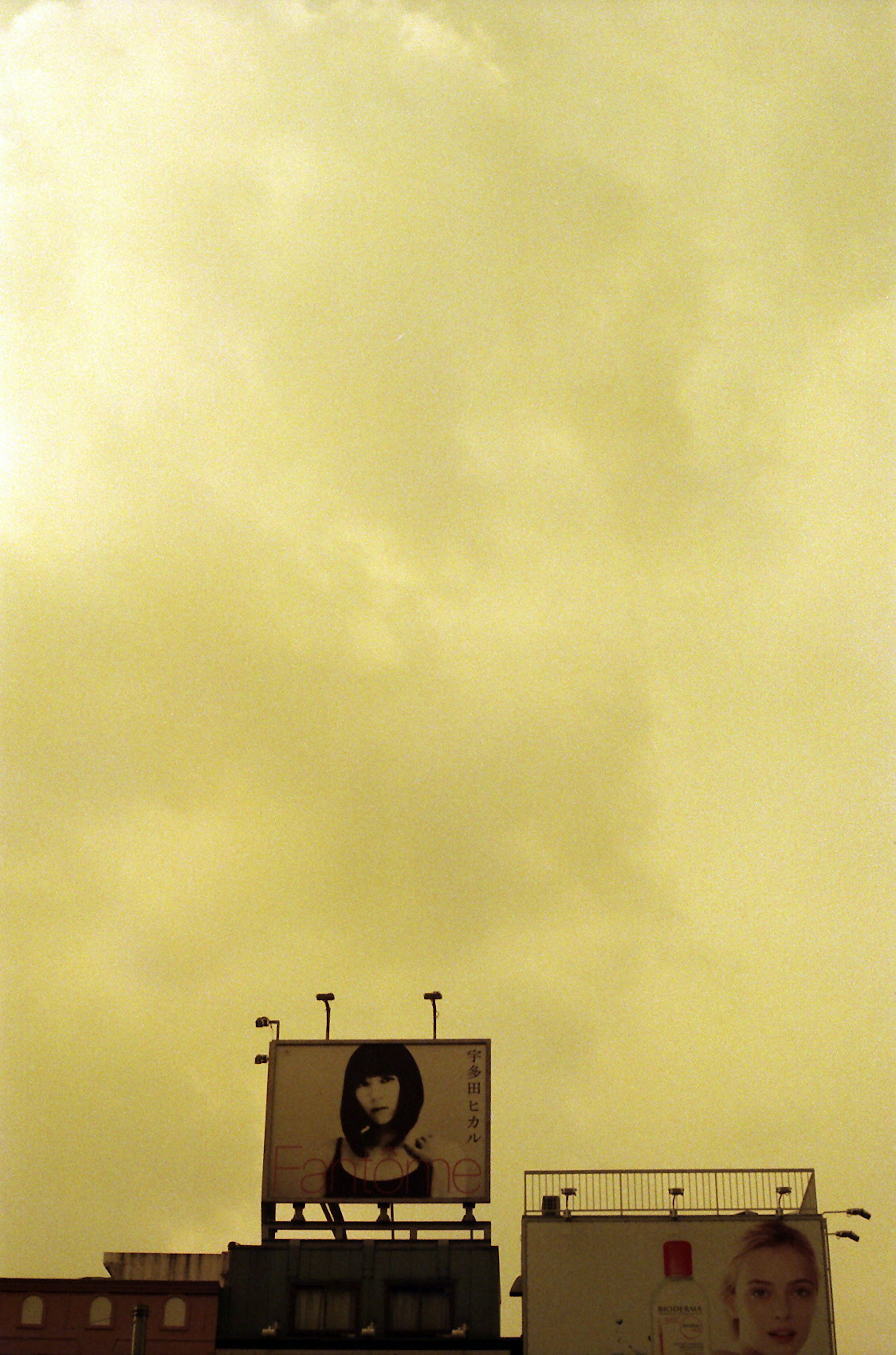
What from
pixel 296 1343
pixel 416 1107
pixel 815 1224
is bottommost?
pixel 296 1343

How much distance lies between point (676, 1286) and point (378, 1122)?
11.5 metres

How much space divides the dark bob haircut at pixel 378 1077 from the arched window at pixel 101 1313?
388 inches

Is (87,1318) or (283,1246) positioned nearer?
(87,1318)

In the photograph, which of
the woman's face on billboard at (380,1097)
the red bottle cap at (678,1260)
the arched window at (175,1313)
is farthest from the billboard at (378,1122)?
the red bottle cap at (678,1260)

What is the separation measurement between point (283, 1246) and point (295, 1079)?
5.67 metres

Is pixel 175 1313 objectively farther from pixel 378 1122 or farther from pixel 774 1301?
pixel 774 1301

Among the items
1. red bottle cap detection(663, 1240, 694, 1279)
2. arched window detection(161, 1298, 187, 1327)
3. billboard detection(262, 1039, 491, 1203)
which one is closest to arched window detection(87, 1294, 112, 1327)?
arched window detection(161, 1298, 187, 1327)

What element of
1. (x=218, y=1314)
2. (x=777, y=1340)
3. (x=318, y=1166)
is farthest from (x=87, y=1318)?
(x=777, y=1340)

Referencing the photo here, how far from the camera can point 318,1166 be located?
180 ft

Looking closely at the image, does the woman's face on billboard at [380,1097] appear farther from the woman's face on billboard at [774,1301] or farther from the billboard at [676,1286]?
Result: the woman's face on billboard at [774,1301]

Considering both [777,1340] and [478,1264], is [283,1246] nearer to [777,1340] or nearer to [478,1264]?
[478,1264]

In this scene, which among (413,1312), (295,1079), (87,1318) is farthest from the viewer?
(295,1079)

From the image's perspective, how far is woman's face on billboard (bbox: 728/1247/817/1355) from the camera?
5031 centimetres

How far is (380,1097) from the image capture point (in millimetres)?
55844
